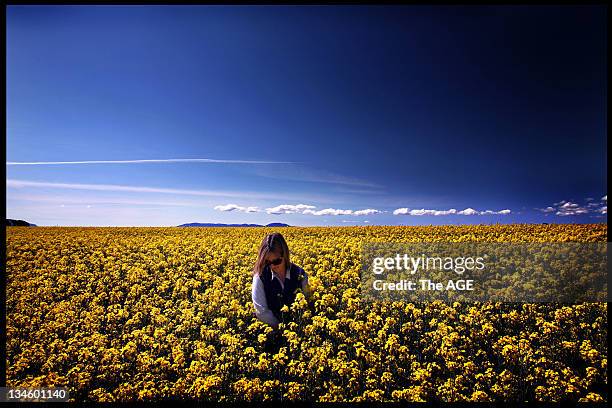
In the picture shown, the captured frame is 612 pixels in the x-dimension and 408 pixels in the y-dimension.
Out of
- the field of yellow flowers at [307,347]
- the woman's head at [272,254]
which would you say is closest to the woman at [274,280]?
the woman's head at [272,254]

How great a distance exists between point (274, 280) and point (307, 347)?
141 cm

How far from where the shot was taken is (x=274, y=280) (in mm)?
7250

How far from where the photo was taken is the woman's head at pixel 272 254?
6.81m

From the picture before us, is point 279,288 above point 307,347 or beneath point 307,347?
above

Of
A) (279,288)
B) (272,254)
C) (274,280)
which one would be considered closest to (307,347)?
(279,288)

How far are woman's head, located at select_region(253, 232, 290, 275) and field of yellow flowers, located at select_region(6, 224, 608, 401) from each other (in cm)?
108

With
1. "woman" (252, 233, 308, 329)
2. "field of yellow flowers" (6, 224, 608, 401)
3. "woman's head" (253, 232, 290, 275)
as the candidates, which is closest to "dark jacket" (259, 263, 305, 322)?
"woman" (252, 233, 308, 329)

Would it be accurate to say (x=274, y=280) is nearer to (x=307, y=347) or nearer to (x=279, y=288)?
(x=279, y=288)

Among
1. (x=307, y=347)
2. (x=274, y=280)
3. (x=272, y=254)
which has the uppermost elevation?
Result: (x=272, y=254)

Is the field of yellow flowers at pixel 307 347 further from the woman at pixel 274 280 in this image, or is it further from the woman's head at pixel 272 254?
the woman's head at pixel 272 254

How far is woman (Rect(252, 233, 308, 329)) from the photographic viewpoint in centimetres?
684

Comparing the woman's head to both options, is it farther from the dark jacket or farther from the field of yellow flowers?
the field of yellow flowers

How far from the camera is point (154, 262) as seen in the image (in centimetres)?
1356

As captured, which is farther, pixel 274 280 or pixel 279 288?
pixel 279 288
